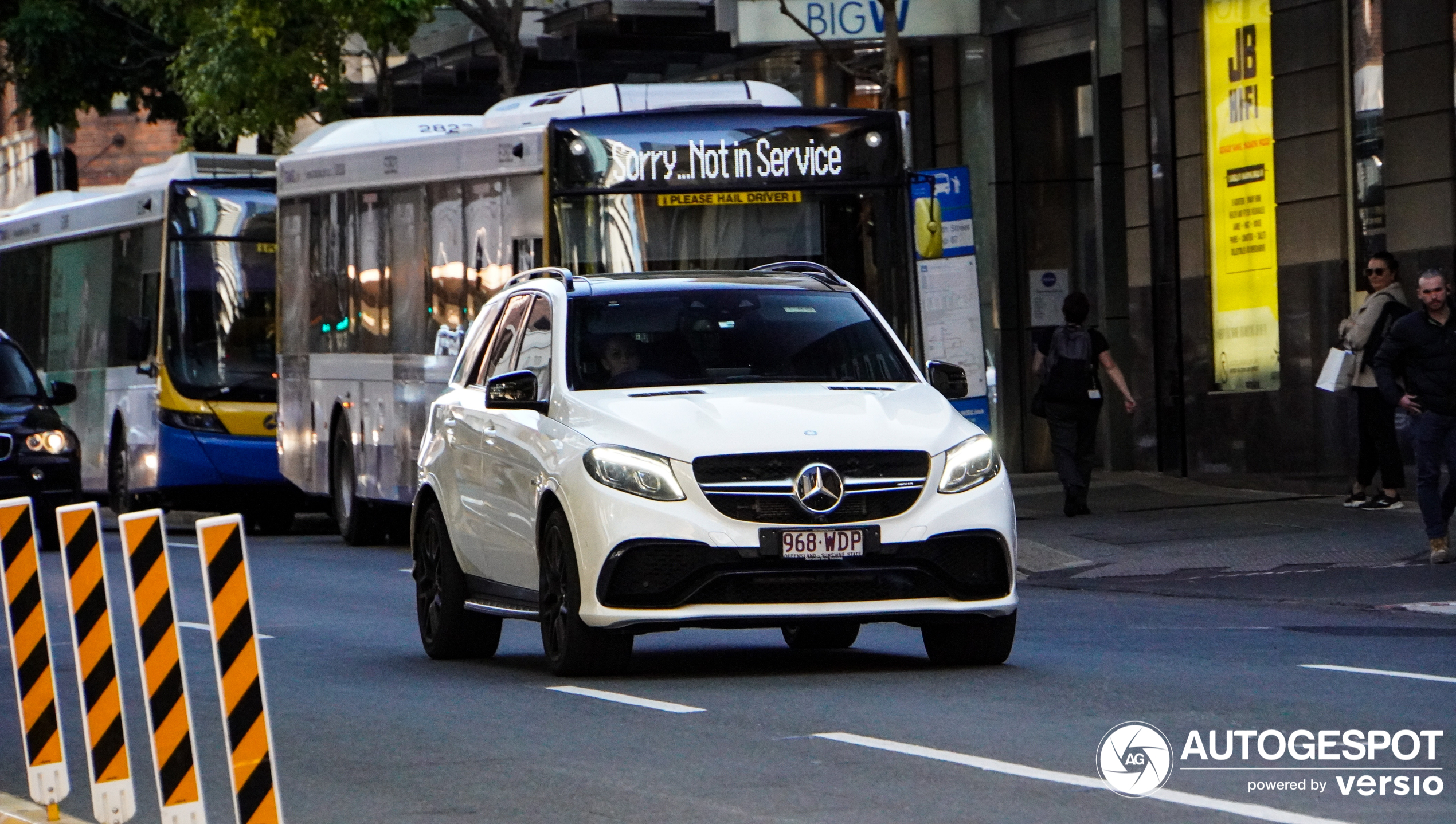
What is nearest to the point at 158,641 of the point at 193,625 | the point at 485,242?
the point at 193,625

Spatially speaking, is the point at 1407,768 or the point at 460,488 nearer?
the point at 1407,768

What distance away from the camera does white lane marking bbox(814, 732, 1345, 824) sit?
7.30m

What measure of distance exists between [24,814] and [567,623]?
3484mm

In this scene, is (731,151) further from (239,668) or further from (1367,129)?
(239,668)

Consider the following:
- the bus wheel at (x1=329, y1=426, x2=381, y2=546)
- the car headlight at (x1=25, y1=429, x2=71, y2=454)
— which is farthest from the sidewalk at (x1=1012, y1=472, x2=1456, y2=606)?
the car headlight at (x1=25, y1=429, x2=71, y2=454)

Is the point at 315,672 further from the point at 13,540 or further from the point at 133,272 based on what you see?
the point at 133,272

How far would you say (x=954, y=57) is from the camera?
29.1 meters

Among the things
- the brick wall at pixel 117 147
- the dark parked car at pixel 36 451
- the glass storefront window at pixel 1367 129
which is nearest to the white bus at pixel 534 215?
the dark parked car at pixel 36 451

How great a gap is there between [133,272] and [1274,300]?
1178 cm

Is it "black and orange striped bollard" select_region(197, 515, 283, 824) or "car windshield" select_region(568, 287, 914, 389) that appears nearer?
"black and orange striped bollard" select_region(197, 515, 283, 824)

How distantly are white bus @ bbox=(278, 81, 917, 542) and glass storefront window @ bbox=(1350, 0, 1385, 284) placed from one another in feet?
16.5

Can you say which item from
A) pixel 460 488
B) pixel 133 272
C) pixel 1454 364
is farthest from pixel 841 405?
pixel 133 272

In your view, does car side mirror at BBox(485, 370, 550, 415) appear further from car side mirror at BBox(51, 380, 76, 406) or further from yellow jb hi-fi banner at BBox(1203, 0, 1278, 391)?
yellow jb hi-fi banner at BBox(1203, 0, 1278, 391)

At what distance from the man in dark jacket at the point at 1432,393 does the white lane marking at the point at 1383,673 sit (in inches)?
216
